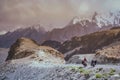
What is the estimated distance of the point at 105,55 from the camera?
124 m

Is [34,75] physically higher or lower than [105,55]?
lower

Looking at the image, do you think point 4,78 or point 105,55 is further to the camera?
point 105,55

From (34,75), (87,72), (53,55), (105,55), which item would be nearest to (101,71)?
(87,72)

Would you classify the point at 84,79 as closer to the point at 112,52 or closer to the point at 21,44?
the point at 112,52

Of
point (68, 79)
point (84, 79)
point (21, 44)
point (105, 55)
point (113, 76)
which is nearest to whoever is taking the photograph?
point (113, 76)

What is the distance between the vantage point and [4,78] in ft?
279

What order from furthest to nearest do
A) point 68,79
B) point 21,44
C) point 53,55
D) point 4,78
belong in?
1. point 21,44
2. point 53,55
3. point 4,78
4. point 68,79

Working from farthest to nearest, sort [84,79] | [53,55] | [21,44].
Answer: [21,44]
[53,55]
[84,79]

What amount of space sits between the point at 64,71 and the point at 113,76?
1577 cm

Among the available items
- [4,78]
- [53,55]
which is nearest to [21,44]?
[53,55]

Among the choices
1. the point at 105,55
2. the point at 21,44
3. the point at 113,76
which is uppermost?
the point at 21,44

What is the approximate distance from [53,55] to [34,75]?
91644 millimetres

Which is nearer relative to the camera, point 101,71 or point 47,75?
point 101,71

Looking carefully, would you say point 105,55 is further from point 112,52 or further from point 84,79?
point 84,79
